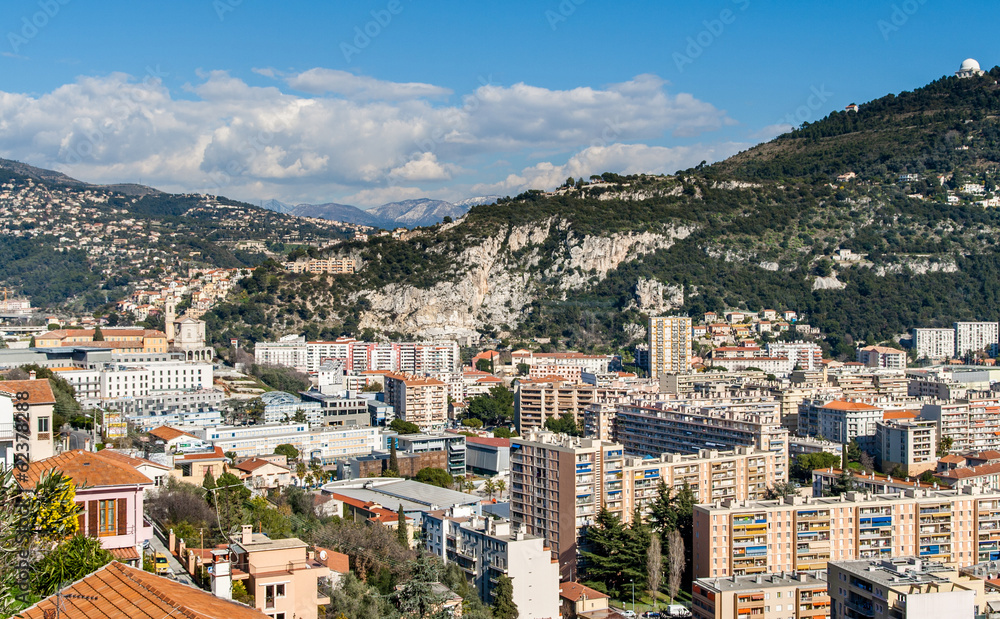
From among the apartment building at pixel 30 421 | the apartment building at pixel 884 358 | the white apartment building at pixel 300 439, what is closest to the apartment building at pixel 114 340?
the white apartment building at pixel 300 439

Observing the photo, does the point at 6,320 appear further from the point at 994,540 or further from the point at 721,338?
the point at 994,540

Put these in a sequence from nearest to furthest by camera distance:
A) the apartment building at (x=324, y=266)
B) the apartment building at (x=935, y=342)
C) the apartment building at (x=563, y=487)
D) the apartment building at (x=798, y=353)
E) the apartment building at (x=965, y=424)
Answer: the apartment building at (x=563, y=487)
the apartment building at (x=965, y=424)
the apartment building at (x=798, y=353)
the apartment building at (x=935, y=342)
the apartment building at (x=324, y=266)

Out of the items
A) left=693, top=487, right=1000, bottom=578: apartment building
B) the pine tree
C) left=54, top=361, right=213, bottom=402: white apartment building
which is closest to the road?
the pine tree

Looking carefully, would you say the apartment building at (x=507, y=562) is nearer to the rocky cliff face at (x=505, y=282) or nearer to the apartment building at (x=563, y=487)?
the apartment building at (x=563, y=487)

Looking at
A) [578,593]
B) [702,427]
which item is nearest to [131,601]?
[578,593]

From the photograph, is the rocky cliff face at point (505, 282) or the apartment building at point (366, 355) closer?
the apartment building at point (366, 355)

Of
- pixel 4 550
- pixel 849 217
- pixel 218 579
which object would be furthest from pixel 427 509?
pixel 849 217

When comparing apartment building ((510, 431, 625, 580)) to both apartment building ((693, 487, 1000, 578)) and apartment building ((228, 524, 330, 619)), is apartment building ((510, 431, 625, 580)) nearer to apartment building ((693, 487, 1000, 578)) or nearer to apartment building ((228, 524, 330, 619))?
apartment building ((693, 487, 1000, 578))
